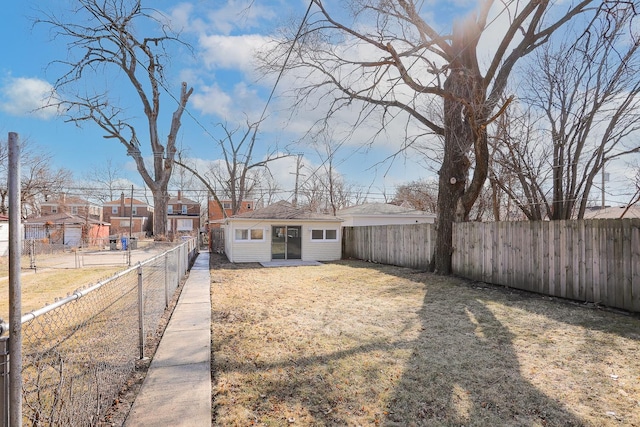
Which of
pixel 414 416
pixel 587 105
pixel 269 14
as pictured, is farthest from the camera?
pixel 587 105

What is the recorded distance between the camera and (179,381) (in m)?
3.30

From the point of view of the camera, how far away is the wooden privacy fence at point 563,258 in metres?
5.85

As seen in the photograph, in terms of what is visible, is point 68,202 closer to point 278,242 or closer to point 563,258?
point 278,242

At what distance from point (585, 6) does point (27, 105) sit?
21.3m

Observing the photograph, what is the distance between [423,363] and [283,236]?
12.3 m

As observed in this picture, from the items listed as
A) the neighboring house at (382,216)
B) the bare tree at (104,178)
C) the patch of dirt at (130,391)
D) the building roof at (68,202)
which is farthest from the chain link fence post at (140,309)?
the building roof at (68,202)

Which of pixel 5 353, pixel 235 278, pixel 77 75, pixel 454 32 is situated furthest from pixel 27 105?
pixel 5 353

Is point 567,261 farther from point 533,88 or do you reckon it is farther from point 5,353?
point 5,353

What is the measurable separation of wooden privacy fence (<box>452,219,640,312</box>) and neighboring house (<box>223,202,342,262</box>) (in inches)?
300

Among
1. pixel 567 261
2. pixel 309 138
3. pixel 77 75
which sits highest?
pixel 77 75

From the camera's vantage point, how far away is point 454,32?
27.8 feet

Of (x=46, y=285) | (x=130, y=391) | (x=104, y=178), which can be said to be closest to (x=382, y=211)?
(x=46, y=285)

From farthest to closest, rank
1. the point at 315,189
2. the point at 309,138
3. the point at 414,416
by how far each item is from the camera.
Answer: the point at 315,189
the point at 309,138
the point at 414,416

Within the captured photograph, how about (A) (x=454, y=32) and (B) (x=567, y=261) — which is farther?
(A) (x=454, y=32)
